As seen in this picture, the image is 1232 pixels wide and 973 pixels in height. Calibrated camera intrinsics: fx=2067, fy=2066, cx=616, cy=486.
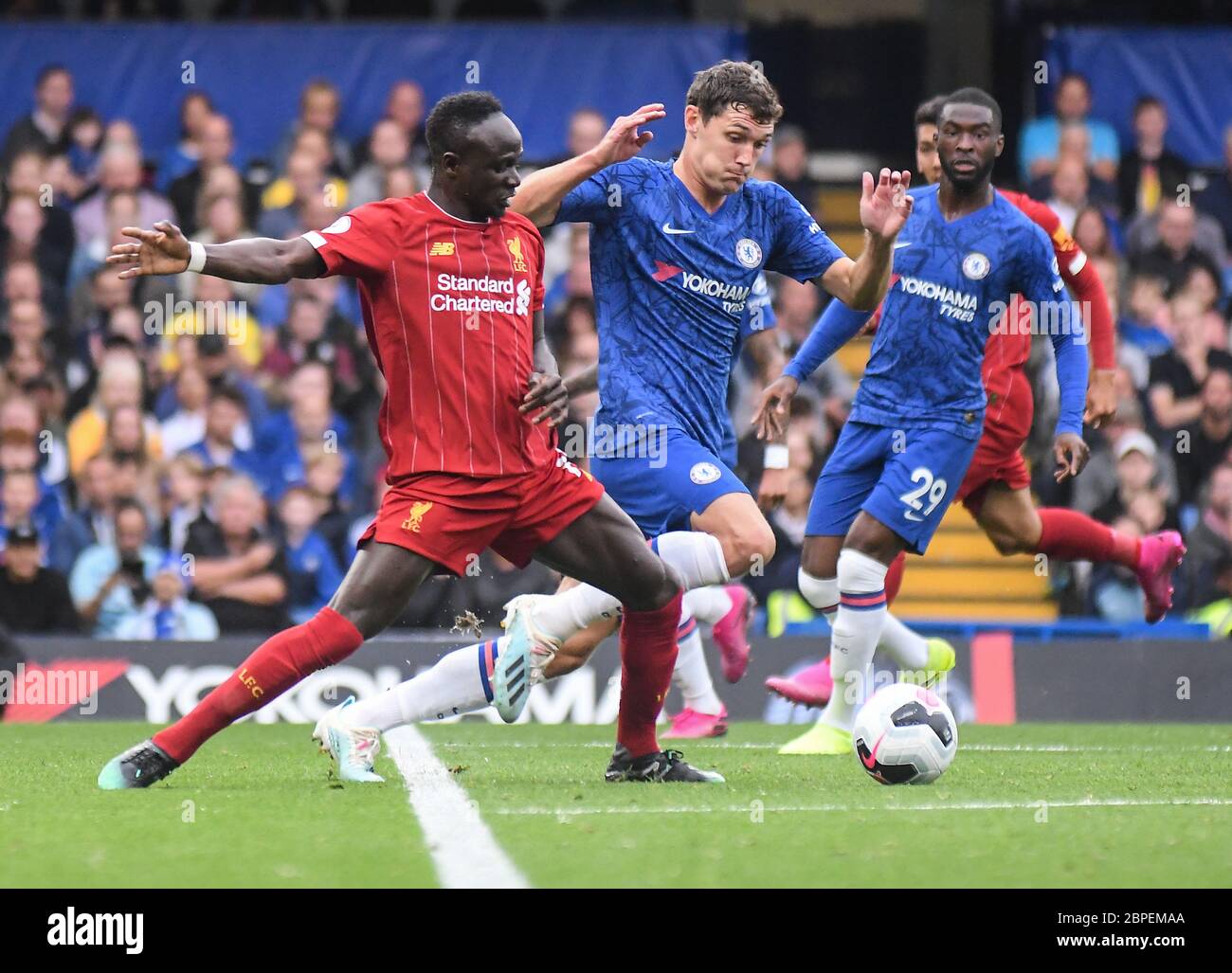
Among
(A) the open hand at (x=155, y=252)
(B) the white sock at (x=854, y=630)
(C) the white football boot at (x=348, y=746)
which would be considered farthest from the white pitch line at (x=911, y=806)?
(B) the white sock at (x=854, y=630)

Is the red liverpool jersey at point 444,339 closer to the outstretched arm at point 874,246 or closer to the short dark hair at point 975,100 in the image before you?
the outstretched arm at point 874,246

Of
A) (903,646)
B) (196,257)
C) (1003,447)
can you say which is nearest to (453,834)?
(196,257)

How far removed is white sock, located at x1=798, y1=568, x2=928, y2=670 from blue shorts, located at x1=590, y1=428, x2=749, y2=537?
1.46 meters

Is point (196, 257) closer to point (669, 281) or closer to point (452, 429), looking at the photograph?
point (452, 429)

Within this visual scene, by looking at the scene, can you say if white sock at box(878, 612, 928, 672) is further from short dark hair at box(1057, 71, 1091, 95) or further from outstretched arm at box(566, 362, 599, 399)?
short dark hair at box(1057, 71, 1091, 95)

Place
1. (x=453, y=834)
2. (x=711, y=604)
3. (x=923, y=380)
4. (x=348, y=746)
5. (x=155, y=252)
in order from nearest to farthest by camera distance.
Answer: (x=453, y=834) → (x=155, y=252) → (x=348, y=746) → (x=923, y=380) → (x=711, y=604)

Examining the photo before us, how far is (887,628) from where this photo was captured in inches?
357

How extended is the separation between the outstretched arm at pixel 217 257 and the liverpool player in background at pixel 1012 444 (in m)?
3.68

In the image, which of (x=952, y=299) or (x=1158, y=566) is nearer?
(x=952, y=299)

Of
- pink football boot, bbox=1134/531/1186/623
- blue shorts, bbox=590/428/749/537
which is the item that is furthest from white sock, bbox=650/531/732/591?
pink football boot, bbox=1134/531/1186/623

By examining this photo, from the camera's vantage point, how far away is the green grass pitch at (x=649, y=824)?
447 cm

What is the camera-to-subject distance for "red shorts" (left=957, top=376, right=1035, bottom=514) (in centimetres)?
915

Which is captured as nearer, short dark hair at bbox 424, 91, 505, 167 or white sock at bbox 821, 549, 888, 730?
short dark hair at bbox 424, 91, 505, 167

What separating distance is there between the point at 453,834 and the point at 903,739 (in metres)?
2.00
